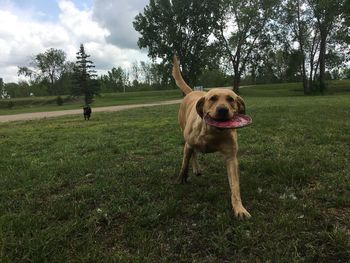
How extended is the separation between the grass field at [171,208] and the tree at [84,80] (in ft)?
166

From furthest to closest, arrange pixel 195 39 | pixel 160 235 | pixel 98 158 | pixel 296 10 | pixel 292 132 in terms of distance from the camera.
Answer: pixel 195 39, pixel 296 10, pixel 292 132, pixel 98 158, pixel 160 235

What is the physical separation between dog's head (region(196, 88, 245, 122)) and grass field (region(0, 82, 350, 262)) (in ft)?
3.10

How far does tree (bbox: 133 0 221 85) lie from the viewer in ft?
166

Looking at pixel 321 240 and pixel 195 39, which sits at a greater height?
pixel 195 39

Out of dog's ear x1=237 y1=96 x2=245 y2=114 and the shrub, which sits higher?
dog's ear x1=237 y1=96 x2=245 y2=114

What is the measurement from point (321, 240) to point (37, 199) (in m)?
3.10

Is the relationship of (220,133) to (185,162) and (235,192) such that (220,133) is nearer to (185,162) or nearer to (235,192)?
(235,192)

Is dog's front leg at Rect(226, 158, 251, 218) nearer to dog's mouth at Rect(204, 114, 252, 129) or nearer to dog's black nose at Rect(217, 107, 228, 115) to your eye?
dog's mouth at Rect(204, 114, 252, 129)

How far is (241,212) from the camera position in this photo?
11.2 ft

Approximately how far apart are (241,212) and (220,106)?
1075mm

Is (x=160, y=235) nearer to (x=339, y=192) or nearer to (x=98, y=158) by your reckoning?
(x=339, y=192)

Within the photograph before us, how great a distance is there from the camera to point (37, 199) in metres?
4.16

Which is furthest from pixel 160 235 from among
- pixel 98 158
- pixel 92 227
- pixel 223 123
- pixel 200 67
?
pixel 200 67

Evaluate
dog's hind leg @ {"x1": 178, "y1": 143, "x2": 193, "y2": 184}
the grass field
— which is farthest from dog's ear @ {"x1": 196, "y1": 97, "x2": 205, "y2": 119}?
the grass field
